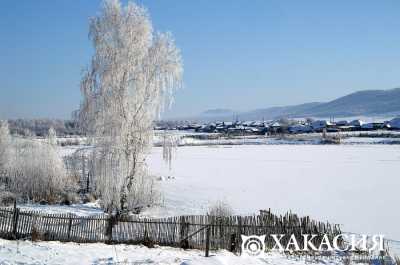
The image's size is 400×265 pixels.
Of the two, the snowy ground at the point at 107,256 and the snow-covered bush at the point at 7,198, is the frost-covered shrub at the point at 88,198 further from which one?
the snowy ground at the point at 107,256

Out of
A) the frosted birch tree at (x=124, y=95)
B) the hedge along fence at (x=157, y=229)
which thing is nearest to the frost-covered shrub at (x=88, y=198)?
the frosted birch tree at (x=124, y=95)

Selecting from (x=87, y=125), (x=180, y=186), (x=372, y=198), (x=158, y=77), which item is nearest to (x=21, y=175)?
(x=180, y=186)

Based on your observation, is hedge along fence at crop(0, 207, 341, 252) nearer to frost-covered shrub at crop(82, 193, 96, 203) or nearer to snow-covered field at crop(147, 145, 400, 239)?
snow-covered field at crop(147, 145, 400, 239)

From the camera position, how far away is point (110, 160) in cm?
2105

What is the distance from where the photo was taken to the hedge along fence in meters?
17.0

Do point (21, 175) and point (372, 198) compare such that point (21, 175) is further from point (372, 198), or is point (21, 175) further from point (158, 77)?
point (372, 198)

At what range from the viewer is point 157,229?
57.8ft

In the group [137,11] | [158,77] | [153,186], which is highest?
[137,11]

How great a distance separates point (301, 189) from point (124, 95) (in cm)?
1922

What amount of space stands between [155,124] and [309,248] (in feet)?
31.4

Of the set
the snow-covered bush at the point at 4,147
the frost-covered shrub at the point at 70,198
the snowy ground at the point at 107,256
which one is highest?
the snow-covered bush at the point at 4,147

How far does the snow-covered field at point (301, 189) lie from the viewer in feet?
84.9

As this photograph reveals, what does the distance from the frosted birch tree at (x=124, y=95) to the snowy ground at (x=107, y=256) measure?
18.1ft

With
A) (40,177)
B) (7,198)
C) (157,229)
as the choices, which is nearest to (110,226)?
(157,229)
